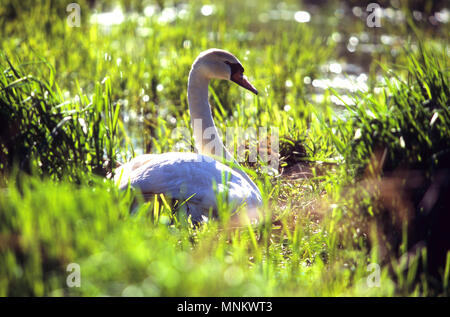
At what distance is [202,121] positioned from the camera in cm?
414

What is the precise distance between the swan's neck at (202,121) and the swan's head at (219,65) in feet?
0.16

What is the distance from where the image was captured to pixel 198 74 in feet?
13.8

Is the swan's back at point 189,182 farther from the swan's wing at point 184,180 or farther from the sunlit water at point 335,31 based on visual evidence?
the sunlit water at point 335,31

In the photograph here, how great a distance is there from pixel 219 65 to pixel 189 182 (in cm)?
131

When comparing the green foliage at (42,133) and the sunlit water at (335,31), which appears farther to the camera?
the sunlit water at (335,31)

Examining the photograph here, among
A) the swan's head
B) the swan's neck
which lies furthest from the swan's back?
the swan's head

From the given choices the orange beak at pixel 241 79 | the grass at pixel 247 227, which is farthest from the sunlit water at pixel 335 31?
the grass at pixel 247 227

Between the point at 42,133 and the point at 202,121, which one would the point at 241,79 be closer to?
the point at 202,121

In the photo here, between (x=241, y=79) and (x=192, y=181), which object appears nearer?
(x=192, y=181)

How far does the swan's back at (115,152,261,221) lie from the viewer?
10.8 feet

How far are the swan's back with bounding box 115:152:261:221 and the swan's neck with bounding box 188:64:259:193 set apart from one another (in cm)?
58

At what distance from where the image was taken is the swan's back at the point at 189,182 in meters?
3.28

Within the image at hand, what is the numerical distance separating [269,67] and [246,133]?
223cm

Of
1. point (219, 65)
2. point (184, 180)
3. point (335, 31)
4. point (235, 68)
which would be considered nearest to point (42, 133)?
point (184, 180)
